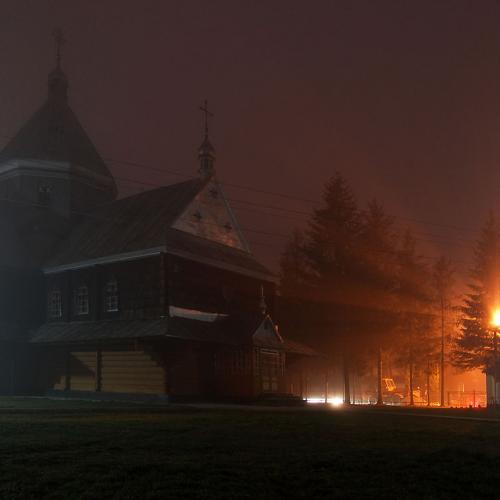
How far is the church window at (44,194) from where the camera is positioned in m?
43.9

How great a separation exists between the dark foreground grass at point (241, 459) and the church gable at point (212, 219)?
62.9 feet

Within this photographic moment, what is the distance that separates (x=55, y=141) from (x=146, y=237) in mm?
14560

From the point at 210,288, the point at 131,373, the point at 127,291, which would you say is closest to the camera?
the point at 131,373

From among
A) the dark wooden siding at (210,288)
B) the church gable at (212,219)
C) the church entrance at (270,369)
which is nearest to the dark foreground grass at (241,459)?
the dark wooden siding at (210,288)

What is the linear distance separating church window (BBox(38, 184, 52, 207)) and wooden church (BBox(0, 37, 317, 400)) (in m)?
0.07

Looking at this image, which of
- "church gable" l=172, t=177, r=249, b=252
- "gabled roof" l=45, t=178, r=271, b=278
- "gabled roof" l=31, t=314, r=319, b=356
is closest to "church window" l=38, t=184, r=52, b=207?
"gabled roof" l=45, t=178, r=271, b=278

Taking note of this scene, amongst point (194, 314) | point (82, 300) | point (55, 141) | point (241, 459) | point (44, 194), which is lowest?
point (241, 459)

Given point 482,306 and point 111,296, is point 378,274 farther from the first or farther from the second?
point 111,296

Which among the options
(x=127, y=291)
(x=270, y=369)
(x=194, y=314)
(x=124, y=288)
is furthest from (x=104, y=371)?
(x=270, y=369)

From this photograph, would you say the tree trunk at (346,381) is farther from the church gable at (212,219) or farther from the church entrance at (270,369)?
the church gable at (212,219)

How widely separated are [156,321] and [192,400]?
4131 mm

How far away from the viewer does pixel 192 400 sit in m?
32.5

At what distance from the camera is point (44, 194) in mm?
44125

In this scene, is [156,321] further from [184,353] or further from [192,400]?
[192,400]
